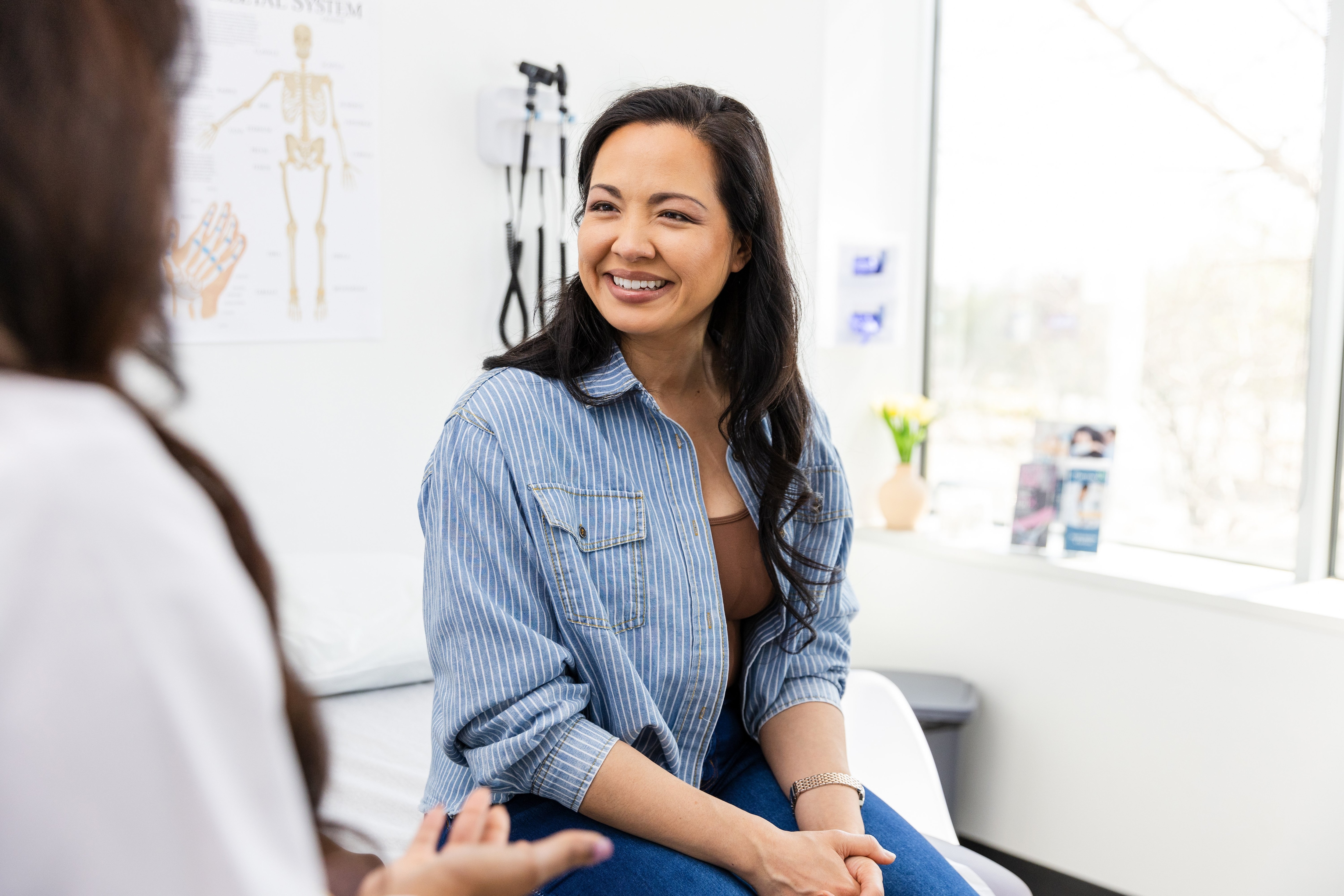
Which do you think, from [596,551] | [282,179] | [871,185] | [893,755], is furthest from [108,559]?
[871,185]

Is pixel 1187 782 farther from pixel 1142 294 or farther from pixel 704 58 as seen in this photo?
pixel 704 58

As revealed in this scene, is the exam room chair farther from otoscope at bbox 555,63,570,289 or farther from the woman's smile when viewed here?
otoscope at bbox 555,63,570,289

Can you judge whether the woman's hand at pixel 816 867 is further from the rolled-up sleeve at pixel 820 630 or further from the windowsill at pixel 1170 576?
the windowsill at pixel 1170 576

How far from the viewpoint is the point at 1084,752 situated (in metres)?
2.46

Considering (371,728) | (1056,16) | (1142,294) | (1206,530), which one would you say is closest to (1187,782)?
(1206,530)

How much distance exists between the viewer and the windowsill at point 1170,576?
216 centimetres

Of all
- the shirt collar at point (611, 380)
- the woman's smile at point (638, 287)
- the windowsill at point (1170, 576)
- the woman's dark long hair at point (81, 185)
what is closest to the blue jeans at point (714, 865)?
the shirt collar at point (611, 380)

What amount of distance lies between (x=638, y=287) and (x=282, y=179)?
1030 mm

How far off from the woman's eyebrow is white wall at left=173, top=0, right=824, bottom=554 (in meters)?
0.96

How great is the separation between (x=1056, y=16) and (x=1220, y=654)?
1653mm

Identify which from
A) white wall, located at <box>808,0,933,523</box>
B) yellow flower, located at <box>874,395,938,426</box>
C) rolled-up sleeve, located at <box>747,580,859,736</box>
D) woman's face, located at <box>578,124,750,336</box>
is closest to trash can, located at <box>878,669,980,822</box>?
white wall, located at <box>808,0,933,523</box>

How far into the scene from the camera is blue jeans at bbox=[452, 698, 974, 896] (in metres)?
1.16

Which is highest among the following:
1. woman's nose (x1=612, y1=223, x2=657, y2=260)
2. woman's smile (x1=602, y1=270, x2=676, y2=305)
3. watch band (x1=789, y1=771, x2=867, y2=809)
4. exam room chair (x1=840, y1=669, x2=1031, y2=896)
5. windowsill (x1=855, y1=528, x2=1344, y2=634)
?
woman's nose (x1=612, y1=223, x2=657, y2=260)

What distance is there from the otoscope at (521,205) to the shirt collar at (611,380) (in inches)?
35.3
